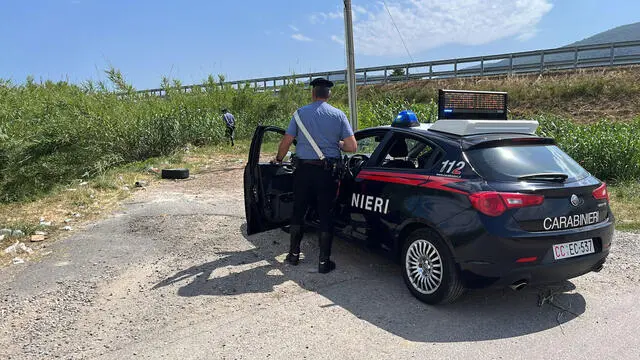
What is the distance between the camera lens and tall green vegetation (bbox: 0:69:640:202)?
31.3ft

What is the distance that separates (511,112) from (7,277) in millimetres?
18336

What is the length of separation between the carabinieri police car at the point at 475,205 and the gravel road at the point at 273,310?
40 centimetres

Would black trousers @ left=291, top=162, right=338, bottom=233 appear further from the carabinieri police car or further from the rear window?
the rear window

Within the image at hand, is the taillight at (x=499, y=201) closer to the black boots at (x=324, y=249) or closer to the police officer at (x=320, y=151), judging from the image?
the police officer at (x=320, y=151)

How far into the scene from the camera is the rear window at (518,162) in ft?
12.2

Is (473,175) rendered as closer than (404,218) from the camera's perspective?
Yes

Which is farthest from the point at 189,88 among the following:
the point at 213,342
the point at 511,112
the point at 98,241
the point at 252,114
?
the point at 213,342

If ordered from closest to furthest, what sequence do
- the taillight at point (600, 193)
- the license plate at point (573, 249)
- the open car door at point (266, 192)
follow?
the license plate at point (573, 249), the taillight at point (600, 193), the open car door at point (266, 192)

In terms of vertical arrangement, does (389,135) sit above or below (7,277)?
above

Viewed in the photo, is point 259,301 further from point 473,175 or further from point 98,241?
point 98,241

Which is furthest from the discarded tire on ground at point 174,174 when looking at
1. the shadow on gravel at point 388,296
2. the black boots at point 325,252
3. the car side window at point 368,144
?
the black boots at point 325,252

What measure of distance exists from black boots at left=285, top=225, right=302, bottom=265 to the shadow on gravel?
102mm

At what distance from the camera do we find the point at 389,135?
4.81 metres

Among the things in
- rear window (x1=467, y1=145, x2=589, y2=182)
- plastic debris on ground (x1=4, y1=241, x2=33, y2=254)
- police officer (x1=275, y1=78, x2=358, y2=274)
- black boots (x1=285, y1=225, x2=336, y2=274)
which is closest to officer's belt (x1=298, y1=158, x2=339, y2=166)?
police officer (x1=275, y1=78, x2=358, y2=274)
